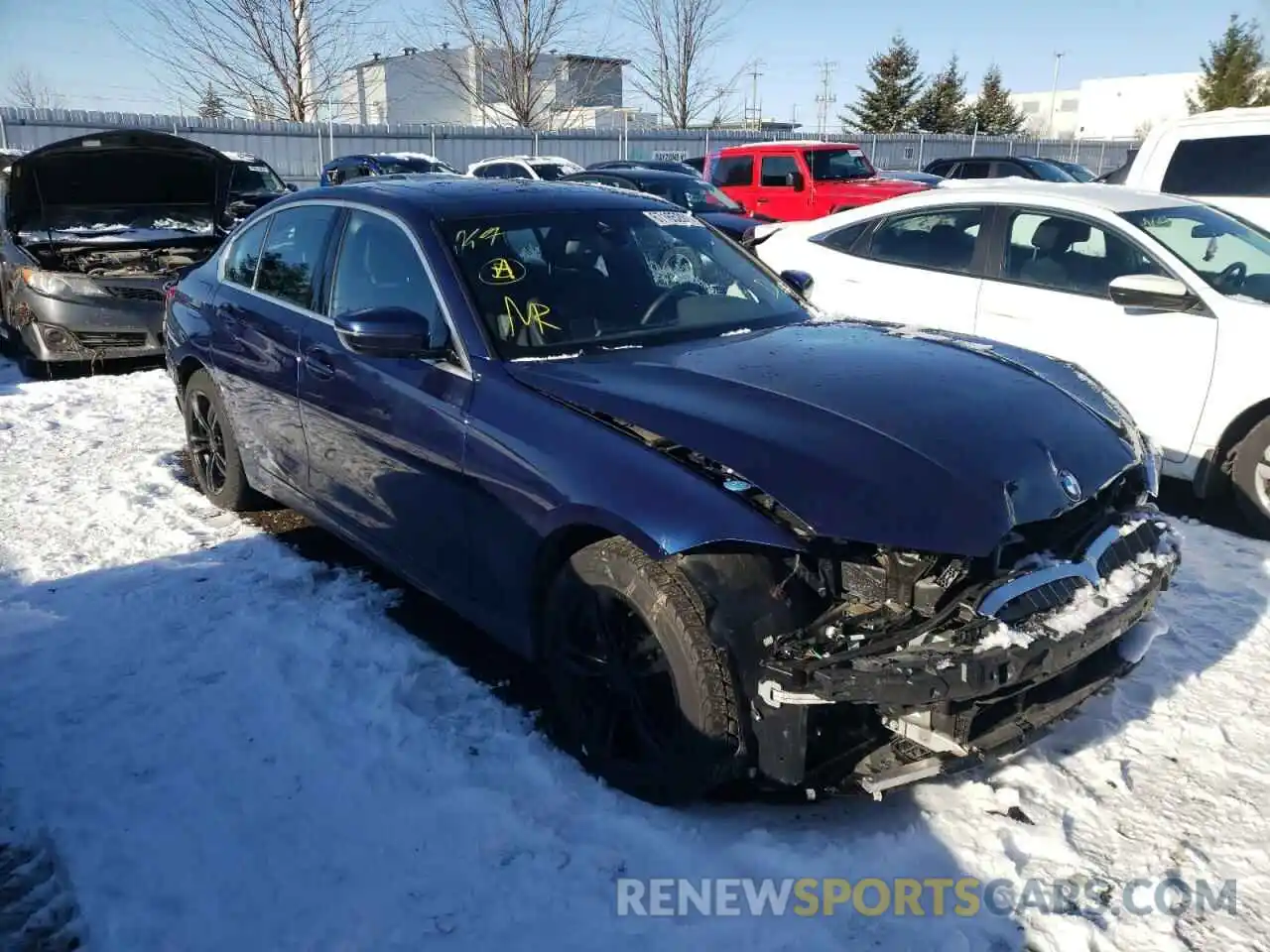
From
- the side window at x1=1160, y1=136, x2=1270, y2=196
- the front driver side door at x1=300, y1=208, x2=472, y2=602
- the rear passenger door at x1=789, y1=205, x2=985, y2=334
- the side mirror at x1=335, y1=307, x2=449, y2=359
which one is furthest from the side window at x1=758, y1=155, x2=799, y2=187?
the side mirror at x1=335, y1=307, x2=449, y2=359

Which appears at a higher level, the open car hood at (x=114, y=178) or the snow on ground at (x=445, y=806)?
the open car hood at (x=114, y=178)

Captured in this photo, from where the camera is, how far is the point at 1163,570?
9.87ft

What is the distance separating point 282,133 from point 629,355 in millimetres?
26228

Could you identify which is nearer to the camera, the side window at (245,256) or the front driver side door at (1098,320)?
the side window at (245,256)

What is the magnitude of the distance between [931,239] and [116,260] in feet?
23.0

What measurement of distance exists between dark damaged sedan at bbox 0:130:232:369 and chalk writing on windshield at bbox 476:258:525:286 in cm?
617

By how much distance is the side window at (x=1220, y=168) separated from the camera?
7.90m

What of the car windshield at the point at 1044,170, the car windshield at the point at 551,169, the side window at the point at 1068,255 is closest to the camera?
the side window at the point at 1068,255

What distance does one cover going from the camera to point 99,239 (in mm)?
9039

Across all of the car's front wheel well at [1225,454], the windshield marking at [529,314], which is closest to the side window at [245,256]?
the windshield marking at [529,314]

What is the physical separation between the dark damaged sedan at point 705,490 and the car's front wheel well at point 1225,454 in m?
1.82

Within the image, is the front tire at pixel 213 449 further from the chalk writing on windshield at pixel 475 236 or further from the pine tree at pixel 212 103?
the pine tree at pixel 212 103

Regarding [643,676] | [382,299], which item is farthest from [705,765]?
[382,299]

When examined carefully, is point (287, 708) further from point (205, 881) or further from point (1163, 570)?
point (1163, 570)
